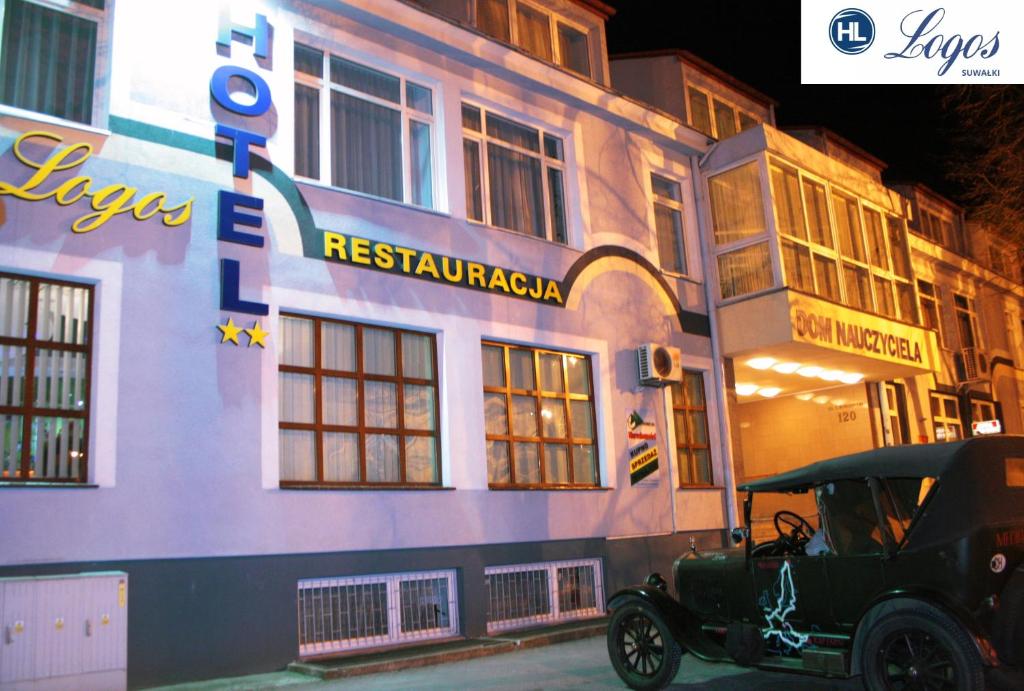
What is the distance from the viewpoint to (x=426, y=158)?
12.6 meters

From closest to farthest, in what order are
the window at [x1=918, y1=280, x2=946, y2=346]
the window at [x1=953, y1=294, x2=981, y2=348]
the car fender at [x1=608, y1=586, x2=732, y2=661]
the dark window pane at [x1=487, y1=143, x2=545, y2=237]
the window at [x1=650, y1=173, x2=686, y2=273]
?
1. the car fender at [x1=608, y1=586, x2=732, y2=661]
2. the dark window pane at [x1=487, y1=143, x2=545, y2=237]
3. the window at [x1=650, y1=173, x2=686, y2=273]
4. the window at [x1=918, y1=280, x2=946, y2=346]
5. the window at [x1=953, y1=294, x2=981, y2=348]

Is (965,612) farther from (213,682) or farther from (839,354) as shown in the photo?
(839,354)

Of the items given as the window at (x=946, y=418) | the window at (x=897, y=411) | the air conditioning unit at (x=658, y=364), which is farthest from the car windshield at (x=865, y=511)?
the window at (x=946, y=418)

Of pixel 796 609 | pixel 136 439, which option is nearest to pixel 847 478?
pixel 796 609

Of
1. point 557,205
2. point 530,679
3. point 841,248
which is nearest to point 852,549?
point 530,679

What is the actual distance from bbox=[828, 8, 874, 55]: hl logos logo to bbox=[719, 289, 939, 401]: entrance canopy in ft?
15.5

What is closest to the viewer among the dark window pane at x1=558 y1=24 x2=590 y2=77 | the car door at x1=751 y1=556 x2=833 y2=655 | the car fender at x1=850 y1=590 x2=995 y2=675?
the car fender at x1=850 y1=590 x2=995 y2=675

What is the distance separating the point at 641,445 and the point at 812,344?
12.4ft

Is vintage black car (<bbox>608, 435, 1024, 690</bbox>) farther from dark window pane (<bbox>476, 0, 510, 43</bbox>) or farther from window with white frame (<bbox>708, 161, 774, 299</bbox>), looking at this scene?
dark window pane (<bbox>476, 0, 510, 43</bbox>)

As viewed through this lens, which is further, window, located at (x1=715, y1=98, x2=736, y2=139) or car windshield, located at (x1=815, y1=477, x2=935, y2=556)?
window, located at (x1=715, y1=98, x2=736, y2=139)

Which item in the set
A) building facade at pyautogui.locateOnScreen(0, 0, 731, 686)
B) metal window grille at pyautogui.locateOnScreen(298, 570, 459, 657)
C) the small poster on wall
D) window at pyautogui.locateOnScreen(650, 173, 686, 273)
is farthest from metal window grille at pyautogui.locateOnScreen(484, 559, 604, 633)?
window at pyautogui.locateOnScreen(650, 173, 686, 273)

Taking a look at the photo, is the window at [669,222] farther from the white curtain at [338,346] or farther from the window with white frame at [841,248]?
the white curtain at [338,346]

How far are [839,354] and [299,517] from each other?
10698mm

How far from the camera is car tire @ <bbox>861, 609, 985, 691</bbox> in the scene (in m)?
5.70
